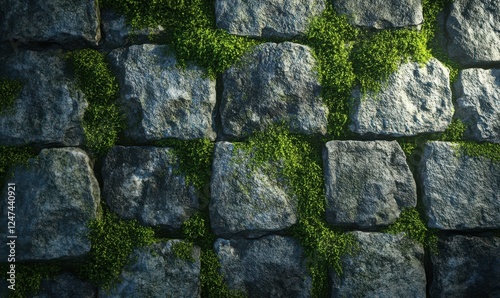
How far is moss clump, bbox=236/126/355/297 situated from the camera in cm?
202

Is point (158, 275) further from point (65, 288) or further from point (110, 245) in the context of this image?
point (65, 288)

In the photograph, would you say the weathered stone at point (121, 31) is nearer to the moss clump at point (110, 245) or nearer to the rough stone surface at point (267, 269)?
the moss clump at point (110, 245)

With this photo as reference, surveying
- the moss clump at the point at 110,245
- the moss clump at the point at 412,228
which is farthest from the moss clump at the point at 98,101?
the moss clump at the point at 412,228

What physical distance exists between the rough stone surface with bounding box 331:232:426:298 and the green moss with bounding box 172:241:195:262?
0.75 m

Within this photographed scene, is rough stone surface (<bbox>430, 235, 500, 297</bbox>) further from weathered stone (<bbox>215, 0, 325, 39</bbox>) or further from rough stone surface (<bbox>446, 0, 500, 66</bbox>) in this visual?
weathered stone (<bbox>215, 0, 325, 39</bbox>)

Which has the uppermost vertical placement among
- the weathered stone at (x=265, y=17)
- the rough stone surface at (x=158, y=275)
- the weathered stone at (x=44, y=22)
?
the weathered stone at (x=265, y=17)

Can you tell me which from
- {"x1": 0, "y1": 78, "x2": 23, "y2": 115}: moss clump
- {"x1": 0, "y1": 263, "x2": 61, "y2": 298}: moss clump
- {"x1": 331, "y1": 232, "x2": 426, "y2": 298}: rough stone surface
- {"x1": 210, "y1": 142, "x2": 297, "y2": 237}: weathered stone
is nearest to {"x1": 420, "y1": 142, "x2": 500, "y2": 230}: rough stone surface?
{"x1": 331, "y1": 232, "x2": 426, "y2": 298}: rough stone surface

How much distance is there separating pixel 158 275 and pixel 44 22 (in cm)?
145

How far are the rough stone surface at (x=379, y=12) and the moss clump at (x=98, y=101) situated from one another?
4.31 feet

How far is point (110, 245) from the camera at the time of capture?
6.52 feet

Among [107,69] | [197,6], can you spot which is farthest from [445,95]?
[107,69]

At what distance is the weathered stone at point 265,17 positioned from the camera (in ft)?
6.86

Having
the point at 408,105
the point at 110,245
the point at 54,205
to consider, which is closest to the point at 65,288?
the point at 110,245

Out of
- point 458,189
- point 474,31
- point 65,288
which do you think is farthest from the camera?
point 474,31
